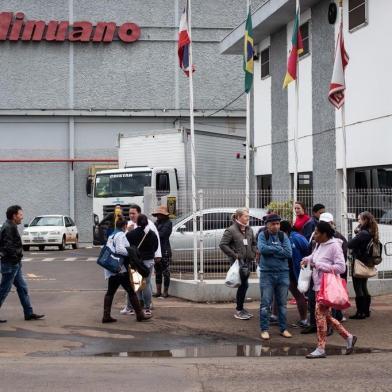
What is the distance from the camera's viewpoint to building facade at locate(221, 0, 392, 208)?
54.2ft

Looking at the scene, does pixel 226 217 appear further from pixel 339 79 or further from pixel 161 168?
pixel 161 168

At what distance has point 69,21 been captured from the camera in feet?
125

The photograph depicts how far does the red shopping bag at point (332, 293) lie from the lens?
9.20 meters

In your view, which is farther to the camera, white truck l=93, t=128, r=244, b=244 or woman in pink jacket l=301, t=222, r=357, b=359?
white truck l=93, t=128, r=244, b=244

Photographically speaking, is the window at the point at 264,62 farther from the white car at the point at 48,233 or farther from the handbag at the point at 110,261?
the handbag at the point at 110,261

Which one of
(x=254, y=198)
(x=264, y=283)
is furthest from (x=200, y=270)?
(x=264, y=283)

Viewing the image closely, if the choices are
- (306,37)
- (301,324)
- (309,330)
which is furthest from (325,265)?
(306,37)

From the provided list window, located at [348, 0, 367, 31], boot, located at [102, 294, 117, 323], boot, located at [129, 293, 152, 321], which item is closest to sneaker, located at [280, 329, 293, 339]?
boot, located at [129, 293, 152, 321]

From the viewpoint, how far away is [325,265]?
9.51m

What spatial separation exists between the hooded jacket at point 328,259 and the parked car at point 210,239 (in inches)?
178

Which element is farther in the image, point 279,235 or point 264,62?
point 264,62

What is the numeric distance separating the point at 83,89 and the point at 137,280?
87.2ft

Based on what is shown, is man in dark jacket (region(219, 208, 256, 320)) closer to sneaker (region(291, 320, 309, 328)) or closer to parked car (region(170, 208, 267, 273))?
sneaker (region(291, 320, 309, 328))

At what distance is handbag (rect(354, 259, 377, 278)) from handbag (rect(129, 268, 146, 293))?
11.2ft
